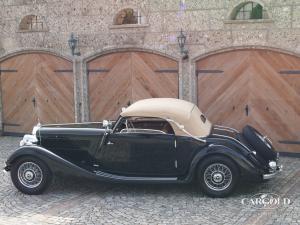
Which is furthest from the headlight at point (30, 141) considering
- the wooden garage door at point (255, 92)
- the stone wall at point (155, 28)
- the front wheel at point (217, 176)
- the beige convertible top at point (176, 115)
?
the wooden garage door at point (255, 92)

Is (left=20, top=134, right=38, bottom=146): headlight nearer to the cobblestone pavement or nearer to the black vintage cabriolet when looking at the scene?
the black vintage cabriolet

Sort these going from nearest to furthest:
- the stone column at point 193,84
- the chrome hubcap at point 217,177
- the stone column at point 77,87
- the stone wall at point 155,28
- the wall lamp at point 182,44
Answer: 1. the chrome hubcap at point 217,177
2. the stone wall at point 155,28
3. the wall lamp at point 182,44
4. the stone column at point 193,84
5. the stone column at point 77,87

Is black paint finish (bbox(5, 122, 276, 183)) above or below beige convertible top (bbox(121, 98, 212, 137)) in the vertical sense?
below

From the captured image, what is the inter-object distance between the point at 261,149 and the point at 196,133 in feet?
4.16

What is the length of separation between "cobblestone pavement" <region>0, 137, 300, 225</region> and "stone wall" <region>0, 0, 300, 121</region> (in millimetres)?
3480

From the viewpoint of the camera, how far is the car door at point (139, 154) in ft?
28.0

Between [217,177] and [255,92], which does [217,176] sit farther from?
[255,92]

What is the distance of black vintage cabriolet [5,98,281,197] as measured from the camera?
8.32 m

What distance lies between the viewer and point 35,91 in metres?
13.8

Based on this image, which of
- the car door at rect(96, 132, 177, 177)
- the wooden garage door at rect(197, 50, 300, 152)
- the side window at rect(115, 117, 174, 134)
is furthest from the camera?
the wooden garage door at rect(197, 50, 300, 152)

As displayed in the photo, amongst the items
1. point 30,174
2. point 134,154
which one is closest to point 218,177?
point 134,154

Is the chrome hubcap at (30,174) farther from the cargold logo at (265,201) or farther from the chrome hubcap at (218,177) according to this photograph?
the cargold logo at (265,201)

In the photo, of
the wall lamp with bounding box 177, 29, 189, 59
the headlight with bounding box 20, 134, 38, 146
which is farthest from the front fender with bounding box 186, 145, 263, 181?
the wall lamp with bounding box 177, 29, 189, 59

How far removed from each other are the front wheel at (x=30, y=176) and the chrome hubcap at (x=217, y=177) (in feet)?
9.71
